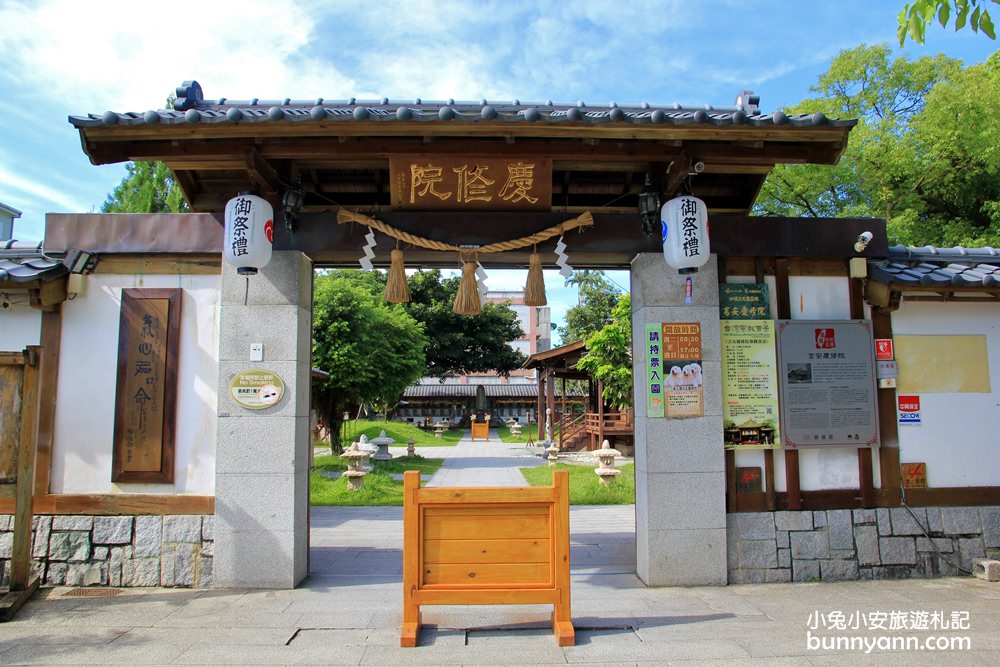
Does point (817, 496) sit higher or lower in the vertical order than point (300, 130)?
lower

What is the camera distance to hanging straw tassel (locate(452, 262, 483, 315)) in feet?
18.6

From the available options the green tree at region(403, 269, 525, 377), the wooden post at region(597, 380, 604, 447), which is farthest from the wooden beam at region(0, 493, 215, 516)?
the green tree at region(403, 269, 525, 377)

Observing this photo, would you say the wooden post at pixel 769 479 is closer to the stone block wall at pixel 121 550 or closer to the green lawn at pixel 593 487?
the stone block wall at pixel 121 550

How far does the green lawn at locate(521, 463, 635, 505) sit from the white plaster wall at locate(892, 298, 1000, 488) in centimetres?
548

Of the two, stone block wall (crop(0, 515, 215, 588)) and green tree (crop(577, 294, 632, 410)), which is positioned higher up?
green tree (crop(577, 294, 632, 410))

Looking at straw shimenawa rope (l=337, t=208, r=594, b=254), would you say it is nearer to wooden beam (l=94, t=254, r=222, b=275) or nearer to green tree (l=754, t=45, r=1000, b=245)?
wooden beam (l=94, t=254, r=222, b=275)

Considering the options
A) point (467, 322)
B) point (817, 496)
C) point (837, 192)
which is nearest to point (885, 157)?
point (837, 192)

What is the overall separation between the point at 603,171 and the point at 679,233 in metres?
1.14

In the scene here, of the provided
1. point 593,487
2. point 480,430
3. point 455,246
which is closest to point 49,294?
point 455,246

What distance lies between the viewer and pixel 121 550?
217 inches

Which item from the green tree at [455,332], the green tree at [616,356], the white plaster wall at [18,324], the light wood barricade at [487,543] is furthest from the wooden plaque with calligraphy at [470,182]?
the green tree at [455,332]

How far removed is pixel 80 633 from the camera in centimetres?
441

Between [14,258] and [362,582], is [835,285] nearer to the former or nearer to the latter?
[362,582]

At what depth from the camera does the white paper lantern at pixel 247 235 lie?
5184mm
